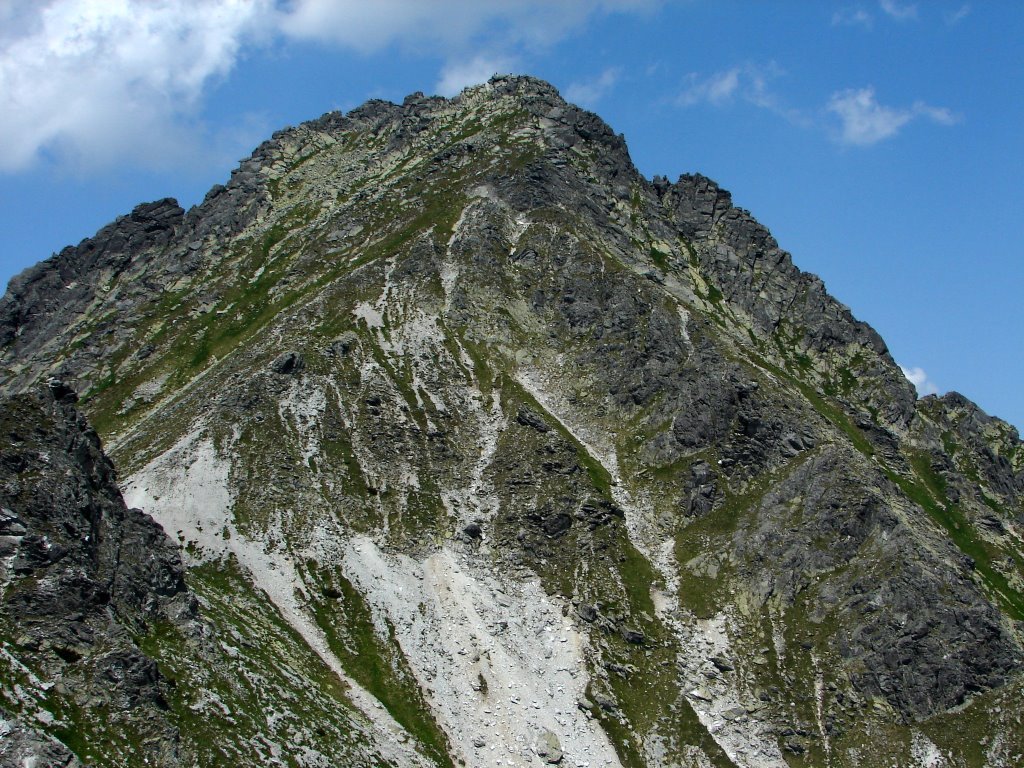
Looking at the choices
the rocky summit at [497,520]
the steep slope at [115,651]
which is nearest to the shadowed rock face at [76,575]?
the steep slope at [115,651]

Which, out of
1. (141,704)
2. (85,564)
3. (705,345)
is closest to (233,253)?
(705,345)

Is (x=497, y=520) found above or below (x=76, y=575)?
above

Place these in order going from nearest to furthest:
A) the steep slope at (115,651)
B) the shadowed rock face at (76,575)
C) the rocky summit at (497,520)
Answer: the steep slope at (115,651)
the shadowed rock face at (76,575)
the rocky summit at (497,520)

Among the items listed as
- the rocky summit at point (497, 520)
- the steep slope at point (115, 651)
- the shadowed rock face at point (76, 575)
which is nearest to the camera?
the steep slope at point (115, 651)

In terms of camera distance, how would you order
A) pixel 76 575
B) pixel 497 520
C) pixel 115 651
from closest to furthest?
pixel 115 651 < pixel 76 575 < pixel 497 520

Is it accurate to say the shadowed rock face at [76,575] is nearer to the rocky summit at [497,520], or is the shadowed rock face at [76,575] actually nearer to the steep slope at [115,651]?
the steep slope at [115,651]

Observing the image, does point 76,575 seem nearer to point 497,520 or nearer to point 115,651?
point 115,651

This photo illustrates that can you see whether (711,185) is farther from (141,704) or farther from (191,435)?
(141,704)

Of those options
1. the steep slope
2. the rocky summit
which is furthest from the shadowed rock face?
the rocky summit

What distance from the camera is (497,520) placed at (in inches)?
3792

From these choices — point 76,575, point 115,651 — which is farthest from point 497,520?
point 115,651

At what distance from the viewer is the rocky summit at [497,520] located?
58938mm

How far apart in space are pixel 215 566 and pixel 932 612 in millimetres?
69862

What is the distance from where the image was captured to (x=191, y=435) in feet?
326
